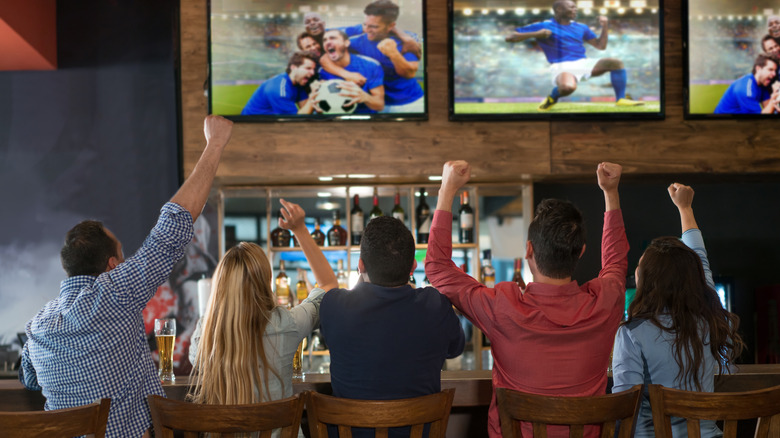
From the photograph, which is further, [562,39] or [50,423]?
[562,39]

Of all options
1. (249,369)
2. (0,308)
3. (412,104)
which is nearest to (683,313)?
(249,369)

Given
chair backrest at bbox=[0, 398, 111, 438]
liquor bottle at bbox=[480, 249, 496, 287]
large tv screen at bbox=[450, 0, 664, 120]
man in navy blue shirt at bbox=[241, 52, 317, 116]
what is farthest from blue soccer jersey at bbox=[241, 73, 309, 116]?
chair backrest at bbox=[0, 398, 111, 438]

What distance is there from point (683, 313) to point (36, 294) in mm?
3904

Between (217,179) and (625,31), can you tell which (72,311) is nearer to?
(217,179)

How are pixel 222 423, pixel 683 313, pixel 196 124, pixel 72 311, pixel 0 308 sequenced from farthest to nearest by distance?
pixel 0 308 < pixel 196 124 < pixel 683 313 < pixel 72 311 < pixel 222 423

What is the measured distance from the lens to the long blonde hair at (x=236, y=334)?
1.89 meters

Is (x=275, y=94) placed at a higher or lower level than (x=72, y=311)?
higher

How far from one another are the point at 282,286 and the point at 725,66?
9.59ft

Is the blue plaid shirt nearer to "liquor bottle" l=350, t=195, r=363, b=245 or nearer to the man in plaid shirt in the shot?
the man in plaid shirt

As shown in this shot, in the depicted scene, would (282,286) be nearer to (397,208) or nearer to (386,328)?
(397,208)

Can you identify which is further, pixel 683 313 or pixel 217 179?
pixel 217 179

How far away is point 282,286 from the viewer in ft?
14.5

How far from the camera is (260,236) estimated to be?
457cm

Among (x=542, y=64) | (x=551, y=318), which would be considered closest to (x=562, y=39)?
(x=542, y=64)
